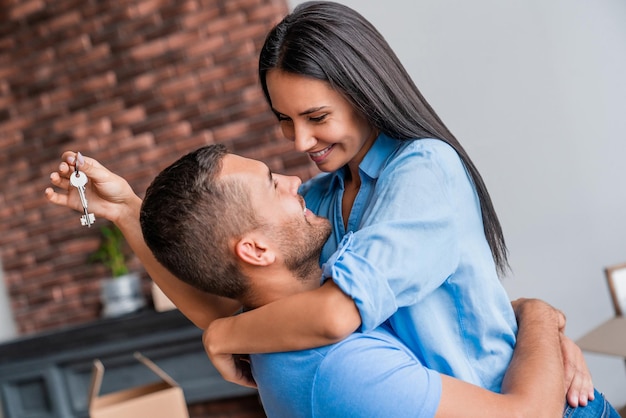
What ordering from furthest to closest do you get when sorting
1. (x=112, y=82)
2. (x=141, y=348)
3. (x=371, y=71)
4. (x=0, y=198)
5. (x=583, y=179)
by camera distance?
(x=0, y=198)
(x=112, y=82)
(x=141, y=348)
(x=583, y=179)
(x=371, y=71)

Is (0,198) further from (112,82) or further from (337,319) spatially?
(337,319)

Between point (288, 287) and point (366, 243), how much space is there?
0.78 feet

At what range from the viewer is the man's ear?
116 cm

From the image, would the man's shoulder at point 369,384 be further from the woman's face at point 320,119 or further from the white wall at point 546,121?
the white wall at point 546,121

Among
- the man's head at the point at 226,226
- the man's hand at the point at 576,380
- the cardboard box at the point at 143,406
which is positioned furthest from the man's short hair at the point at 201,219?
the cardboard box at the point at 143,406

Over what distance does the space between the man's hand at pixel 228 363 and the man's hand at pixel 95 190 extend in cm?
38

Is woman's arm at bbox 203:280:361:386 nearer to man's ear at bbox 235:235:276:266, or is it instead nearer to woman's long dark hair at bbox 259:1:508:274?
man's ear at bbox 235:235:276:266

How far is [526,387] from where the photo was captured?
1.12 meters

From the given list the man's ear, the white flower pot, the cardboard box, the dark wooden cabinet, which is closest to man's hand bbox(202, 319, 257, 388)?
the man's ear

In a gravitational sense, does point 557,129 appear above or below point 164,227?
below

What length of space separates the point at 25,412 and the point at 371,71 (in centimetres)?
347

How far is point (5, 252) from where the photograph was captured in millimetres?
4242

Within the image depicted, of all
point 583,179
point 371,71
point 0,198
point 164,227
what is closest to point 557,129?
point 583,179

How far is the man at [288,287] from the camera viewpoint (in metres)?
1.02
